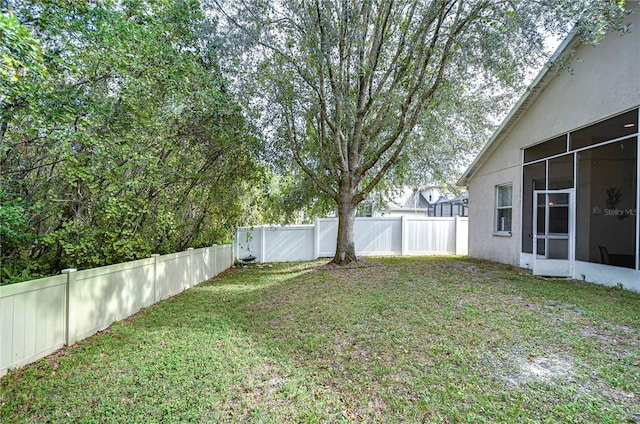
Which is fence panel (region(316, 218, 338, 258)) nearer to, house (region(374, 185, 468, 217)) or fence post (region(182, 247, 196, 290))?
fence post (region(182, 247, 196, 290))

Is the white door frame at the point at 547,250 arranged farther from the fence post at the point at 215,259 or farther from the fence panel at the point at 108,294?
the fence panel at the point at 108,294

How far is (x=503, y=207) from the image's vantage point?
9688 mm

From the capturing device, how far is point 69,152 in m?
3.82

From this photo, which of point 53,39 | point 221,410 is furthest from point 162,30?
point 221,410

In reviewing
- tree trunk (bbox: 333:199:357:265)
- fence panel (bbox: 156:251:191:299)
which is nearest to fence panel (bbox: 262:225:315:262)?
tree trunk (bbox: 333:199:357:265)

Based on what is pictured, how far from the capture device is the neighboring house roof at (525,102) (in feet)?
21.4

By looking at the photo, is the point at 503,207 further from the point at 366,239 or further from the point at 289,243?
the point at 289,243

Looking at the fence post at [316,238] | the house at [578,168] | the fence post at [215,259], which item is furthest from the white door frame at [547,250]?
the fence post at [215,259]

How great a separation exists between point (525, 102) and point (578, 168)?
246cm

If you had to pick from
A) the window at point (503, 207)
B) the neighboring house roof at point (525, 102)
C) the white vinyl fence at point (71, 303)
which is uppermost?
the neighboring house roof at point (525, 102)

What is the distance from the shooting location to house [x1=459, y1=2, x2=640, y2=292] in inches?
221

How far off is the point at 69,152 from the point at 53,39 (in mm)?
1359

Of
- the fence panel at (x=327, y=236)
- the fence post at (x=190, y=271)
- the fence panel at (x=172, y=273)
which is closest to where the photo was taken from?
the fence panel at (x=172, y=273)

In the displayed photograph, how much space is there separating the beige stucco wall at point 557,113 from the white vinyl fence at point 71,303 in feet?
29.3
